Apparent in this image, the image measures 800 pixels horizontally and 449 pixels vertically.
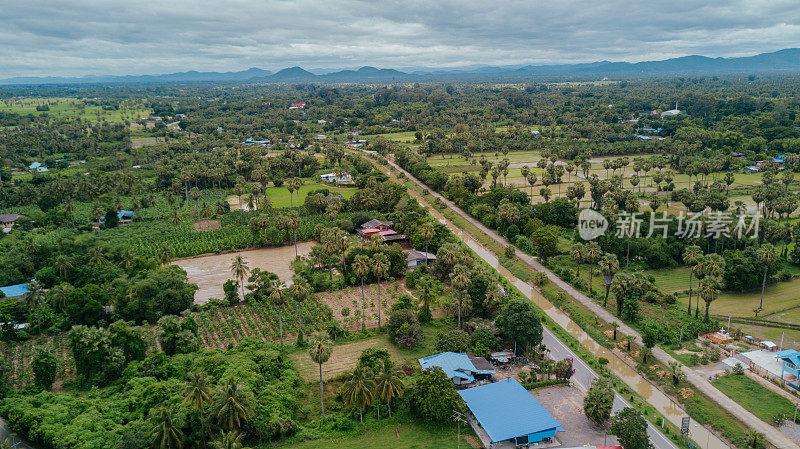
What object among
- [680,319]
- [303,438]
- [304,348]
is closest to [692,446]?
[680,319]

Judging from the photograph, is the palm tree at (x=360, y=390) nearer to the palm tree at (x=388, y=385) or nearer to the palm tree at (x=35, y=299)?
the palm tree at (x=388, y=385)

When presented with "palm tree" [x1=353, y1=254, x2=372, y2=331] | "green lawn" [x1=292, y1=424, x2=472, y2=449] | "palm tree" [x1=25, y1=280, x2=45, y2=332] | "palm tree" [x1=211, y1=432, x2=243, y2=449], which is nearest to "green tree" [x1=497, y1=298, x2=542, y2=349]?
"green lawn" [x1=292, y1=424, x2=472, y2=449]

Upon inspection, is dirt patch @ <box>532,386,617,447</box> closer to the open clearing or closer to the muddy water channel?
the muddy water channel

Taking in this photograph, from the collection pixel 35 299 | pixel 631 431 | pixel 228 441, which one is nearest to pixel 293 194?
pixel 35 299

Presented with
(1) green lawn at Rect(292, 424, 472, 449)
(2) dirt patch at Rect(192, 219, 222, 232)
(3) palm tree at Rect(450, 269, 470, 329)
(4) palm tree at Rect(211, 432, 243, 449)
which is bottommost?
(1) green lawn at Rect(292, 424, 472, 449)

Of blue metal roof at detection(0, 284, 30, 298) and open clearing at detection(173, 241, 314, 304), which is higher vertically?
blue metal roof at detection(0, 284, 30, 298)

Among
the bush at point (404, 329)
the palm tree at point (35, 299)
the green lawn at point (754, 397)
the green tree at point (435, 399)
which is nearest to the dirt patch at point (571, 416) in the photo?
the green tree at point (435, 399)
